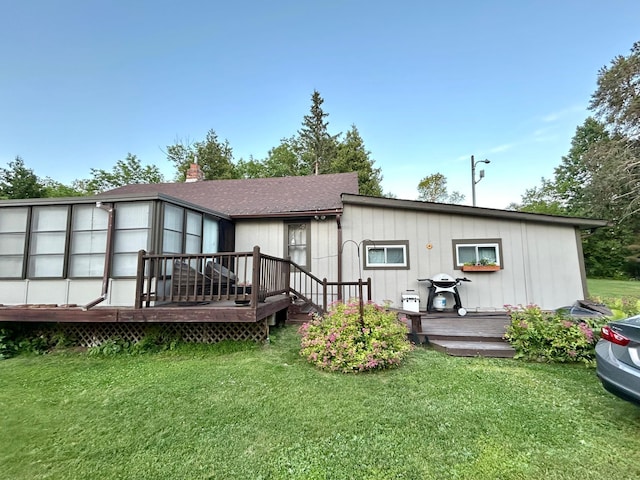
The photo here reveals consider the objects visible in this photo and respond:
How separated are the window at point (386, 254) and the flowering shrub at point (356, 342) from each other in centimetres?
272

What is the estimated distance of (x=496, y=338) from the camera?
16.0 ft

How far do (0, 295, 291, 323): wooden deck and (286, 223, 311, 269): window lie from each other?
2.55 metres

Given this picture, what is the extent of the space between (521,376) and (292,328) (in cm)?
372

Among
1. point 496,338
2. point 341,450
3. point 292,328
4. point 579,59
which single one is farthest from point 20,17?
point 579,59

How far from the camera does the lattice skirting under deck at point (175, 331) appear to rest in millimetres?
5328

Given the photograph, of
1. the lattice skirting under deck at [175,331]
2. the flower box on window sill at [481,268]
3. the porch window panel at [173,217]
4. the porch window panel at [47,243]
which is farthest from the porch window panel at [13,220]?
the flower box on window sill at [481,268]

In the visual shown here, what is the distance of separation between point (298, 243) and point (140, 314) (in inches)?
153

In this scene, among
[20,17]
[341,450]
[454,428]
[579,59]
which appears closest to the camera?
[341,450]

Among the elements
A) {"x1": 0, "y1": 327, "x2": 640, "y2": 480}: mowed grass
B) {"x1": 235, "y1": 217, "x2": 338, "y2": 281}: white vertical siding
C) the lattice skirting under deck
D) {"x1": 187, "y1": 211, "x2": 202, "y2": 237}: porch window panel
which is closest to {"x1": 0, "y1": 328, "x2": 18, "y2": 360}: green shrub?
the lattice skirting under deck

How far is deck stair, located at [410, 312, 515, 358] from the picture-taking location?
14.9 ft

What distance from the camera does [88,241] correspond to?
5551 millimetres

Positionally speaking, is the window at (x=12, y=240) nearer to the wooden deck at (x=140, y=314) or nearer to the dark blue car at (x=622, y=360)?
the wooden deck at (x=140, y=314)

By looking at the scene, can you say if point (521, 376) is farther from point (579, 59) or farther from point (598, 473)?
point (579, 59)

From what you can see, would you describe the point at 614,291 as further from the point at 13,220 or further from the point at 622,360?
the point at 13,220
